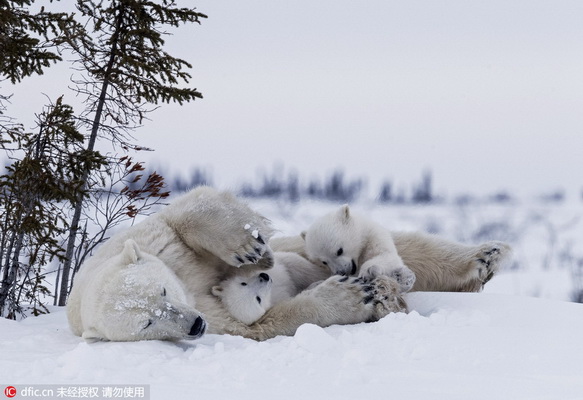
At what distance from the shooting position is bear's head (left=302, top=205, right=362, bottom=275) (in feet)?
13.3

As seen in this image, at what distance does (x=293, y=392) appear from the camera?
6.46ft

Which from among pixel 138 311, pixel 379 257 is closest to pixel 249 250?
pixel 138 311

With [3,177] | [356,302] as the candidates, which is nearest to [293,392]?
[356,302]

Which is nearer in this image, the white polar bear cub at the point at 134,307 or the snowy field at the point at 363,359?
the snowy field at the point at 363,359

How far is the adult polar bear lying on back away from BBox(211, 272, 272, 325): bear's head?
0.11 feet

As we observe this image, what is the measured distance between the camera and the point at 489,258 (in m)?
3.89

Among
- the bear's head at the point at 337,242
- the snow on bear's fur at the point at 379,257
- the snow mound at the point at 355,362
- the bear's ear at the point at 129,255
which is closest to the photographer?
the snow mound at the point at 355,362

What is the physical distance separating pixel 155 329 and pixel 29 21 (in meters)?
4.60

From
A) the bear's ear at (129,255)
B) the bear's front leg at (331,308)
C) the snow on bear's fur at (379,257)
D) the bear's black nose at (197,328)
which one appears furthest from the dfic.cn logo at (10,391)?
the snow on bear's fur at (379,257)

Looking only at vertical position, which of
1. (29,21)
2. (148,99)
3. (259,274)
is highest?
(29,21)

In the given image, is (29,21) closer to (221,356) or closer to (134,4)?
(134,4)

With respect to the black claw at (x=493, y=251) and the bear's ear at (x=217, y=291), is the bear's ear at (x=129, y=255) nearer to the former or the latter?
the bear's ear at (x=217, y=291)

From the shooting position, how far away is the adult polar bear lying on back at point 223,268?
3.15 m

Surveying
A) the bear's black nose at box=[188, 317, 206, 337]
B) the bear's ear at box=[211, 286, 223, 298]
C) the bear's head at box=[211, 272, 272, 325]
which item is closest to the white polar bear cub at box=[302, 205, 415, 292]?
the bear's head at box=[211, 272, 272, 325]
